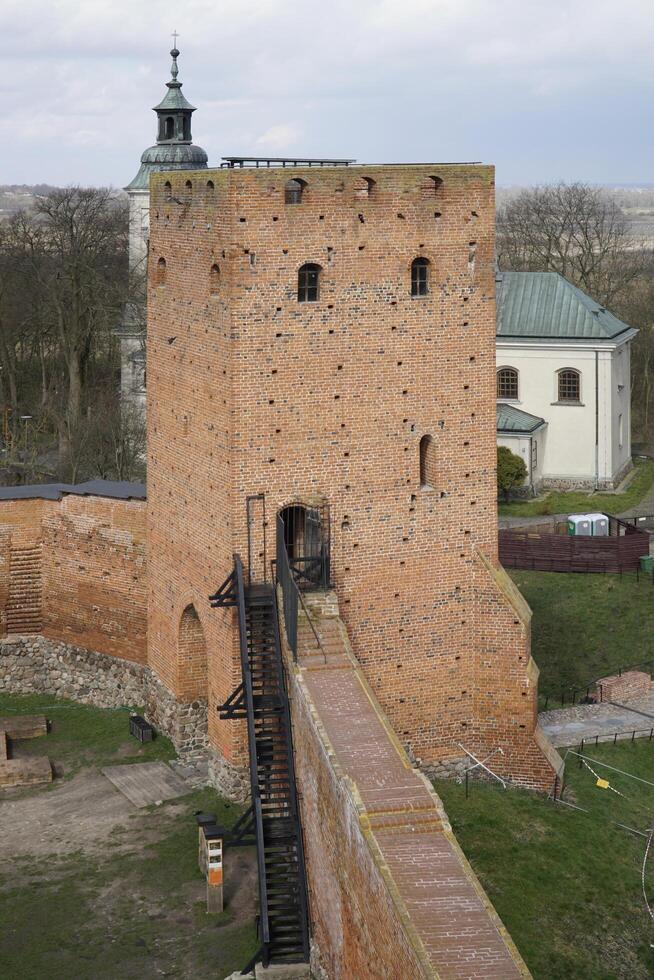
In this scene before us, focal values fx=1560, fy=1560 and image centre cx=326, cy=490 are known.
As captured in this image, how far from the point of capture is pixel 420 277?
20750 mm

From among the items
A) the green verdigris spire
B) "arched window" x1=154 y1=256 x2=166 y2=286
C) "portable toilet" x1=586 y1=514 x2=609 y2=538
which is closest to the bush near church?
"portable toilet" x1=586 y1=514 x2=609 y2=538

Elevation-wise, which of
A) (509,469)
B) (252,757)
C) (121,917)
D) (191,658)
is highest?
(509,469)

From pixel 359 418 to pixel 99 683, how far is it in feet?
23.2

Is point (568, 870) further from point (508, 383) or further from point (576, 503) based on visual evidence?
point (508, 383)

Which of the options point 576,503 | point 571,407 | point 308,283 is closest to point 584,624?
point 576,503

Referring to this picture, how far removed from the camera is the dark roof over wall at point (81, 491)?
24.4 metres

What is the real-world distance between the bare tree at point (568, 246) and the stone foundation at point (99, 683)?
34.7 metres

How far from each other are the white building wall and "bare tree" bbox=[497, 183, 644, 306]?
46.5ft

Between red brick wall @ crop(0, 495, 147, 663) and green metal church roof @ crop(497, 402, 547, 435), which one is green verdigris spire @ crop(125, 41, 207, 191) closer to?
green metal church roof @ crop(497, 402, 547, 435)

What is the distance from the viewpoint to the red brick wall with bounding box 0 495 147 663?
24.2 meters

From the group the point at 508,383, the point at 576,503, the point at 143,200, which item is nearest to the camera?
the point at 576,503

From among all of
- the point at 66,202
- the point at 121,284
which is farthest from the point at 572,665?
the point at 66,202

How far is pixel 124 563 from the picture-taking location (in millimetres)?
24266

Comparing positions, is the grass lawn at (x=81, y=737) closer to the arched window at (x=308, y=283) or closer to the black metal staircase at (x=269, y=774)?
the black metal staircase at (x=269, y=774)
